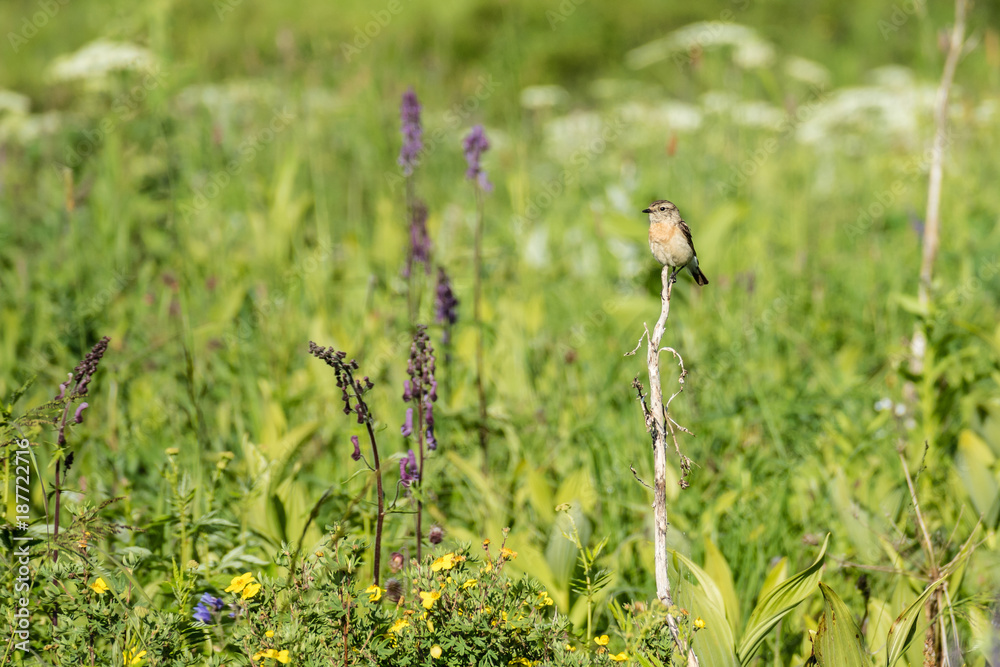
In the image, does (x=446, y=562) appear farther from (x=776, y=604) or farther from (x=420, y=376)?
(x=776, y=604)

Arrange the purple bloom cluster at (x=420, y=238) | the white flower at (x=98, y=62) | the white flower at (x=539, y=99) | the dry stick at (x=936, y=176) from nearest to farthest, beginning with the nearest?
the dry stick at (x=936, y=176) < the purple bloom cluster at (x=420, y=238) < the white flower at (x=98, y=62) < the white flower at (x=539, y=99)

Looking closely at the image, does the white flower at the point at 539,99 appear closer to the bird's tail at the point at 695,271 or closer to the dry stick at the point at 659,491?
the bird's tail at the point at 695,271

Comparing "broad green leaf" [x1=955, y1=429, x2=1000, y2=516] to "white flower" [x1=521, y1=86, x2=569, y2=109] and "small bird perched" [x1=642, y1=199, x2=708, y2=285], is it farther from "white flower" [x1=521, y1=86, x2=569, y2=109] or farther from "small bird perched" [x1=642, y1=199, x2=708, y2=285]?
"white flower" [x1=521, y1=86, x2=569, y2=109]

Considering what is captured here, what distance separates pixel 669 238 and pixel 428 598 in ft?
2.97

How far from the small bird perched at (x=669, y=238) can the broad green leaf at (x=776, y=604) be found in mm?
637

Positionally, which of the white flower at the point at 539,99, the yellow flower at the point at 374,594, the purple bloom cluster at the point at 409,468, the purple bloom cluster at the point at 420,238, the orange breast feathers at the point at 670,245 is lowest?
the yellow flower at the point at 374,594

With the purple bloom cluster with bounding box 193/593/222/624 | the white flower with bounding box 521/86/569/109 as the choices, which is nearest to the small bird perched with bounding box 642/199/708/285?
the purple bloom cluster with bounding box 193/593/222/624

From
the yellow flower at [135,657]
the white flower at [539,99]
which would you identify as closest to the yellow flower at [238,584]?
the yellow flower at [135,657]

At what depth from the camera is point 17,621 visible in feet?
4.84

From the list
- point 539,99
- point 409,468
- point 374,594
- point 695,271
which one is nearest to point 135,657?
point 374,594

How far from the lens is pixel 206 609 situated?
5.50 feet

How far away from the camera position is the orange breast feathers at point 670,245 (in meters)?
1.74

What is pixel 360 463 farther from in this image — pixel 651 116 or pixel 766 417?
pixel 651 116

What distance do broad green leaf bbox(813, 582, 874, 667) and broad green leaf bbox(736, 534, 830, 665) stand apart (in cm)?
6
